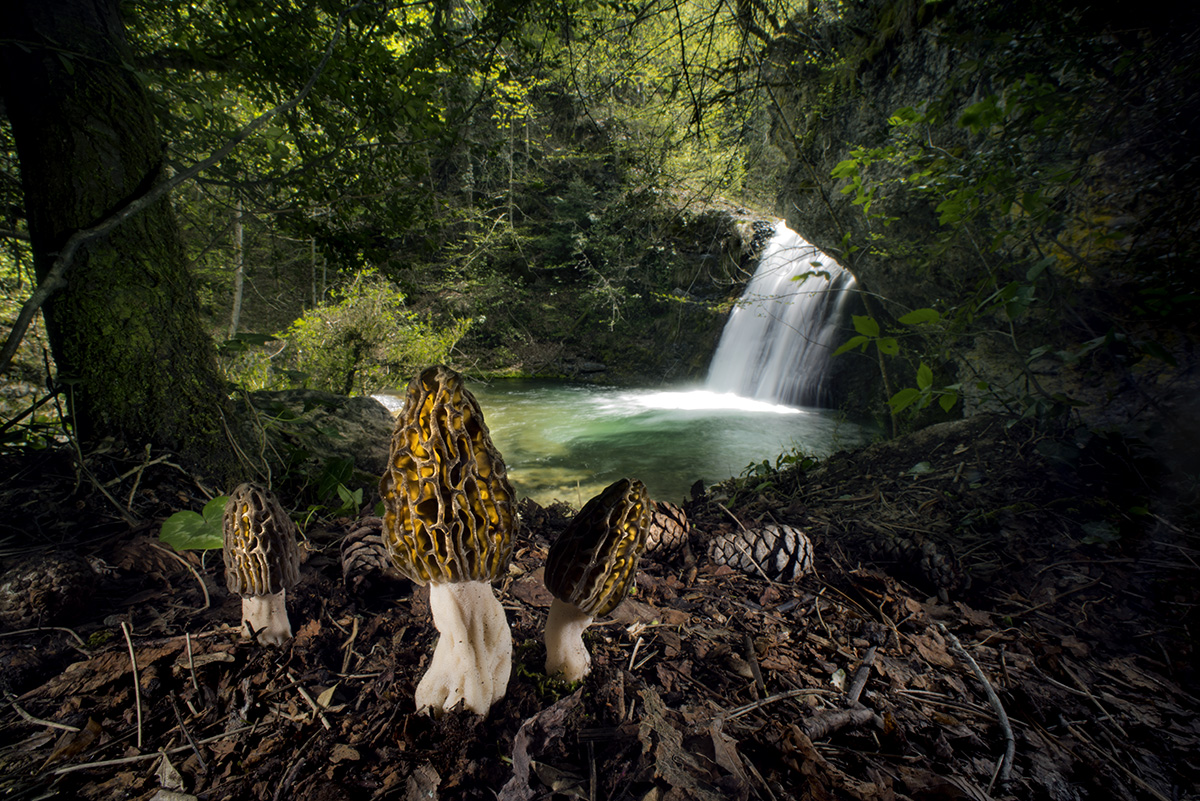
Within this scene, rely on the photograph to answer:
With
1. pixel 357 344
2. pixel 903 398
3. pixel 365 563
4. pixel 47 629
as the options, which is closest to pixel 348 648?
pixel 365 563

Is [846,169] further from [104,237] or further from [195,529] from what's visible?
[104,237]

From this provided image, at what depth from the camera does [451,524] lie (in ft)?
3.91

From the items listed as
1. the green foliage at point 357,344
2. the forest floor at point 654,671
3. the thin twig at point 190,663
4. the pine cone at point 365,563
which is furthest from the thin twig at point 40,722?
the green foliage at point 357,344

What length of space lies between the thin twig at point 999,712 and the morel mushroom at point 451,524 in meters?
1.40

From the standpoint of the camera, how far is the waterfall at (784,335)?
907cm

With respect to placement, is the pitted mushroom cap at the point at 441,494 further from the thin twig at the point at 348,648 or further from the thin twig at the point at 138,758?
the thin twig at the point at 138,758

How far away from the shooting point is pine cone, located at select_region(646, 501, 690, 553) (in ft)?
7.32

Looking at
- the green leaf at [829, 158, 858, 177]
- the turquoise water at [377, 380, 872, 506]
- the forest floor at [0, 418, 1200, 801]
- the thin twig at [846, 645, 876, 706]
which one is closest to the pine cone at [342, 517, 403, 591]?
the forest floor at [0, 418, 1200, 801]

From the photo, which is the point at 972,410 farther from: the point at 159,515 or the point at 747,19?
the point at 159,515

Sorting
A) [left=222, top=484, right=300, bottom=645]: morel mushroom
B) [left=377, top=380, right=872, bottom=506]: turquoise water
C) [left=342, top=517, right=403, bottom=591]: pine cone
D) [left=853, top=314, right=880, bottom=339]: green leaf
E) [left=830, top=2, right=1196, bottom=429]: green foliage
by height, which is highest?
[left=830, top=2, right=1196, bottom=429]: green foliage

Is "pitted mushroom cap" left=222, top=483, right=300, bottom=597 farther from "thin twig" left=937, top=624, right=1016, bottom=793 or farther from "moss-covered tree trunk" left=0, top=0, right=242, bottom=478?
"thin twig" left=937, top=624, right=1016, bottom=793

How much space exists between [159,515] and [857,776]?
2754 mm

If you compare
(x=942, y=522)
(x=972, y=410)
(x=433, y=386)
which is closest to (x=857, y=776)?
(x=433, y=386)

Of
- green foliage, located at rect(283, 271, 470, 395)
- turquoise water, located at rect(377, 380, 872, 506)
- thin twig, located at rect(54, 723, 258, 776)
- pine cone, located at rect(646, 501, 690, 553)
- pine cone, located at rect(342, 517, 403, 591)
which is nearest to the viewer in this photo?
thin twig, located at rect(54, 723, 258, 776)
